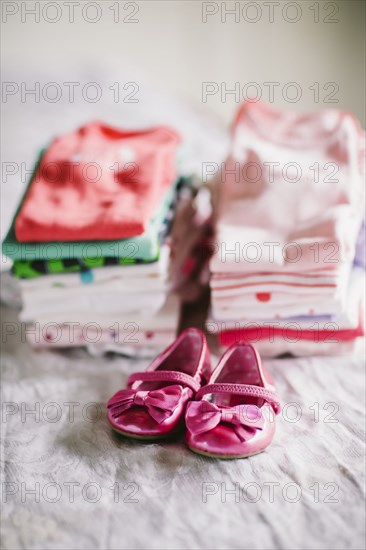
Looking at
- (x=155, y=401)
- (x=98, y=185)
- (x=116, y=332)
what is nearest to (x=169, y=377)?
(x=155, y=401)

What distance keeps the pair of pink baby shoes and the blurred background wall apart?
1.25 metres

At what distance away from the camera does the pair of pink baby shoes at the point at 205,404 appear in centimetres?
104

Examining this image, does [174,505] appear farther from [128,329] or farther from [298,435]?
[128,329]

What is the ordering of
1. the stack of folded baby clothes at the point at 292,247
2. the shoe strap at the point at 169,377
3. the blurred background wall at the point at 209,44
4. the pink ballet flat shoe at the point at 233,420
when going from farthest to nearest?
the blurred background wall at the point at 209,44
the stack of folded baby clothes at the point at 292,247
the shoe strap at the point at 169,377
the pink ballet flat shoe at the point at 233,420

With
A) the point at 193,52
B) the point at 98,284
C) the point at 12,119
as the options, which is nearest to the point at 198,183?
the point at 98,284

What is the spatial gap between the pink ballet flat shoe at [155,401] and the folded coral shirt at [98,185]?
11.9 inches

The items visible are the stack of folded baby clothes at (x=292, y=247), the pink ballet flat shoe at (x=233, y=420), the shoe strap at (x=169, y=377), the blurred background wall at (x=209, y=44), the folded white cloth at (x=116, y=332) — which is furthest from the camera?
the blurred background wall at (x=209, y=44)

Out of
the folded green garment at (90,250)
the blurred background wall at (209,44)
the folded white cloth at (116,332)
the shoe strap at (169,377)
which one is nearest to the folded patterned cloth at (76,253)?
the folded green garment at (90,250)

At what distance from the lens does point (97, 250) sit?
130cm

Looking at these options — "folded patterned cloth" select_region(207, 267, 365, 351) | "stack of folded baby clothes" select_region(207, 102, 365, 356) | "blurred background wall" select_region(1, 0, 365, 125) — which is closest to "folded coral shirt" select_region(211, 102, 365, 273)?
"stack of folded baby clothes" select_region(207, 102, 365, 356)

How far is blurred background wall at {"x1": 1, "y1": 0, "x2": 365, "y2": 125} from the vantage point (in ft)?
6.98

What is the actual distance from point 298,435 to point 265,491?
15 cm

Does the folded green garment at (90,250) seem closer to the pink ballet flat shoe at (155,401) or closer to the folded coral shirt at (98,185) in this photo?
the folded coral shirt at (98,185)

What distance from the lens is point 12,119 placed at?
78.2 inches
